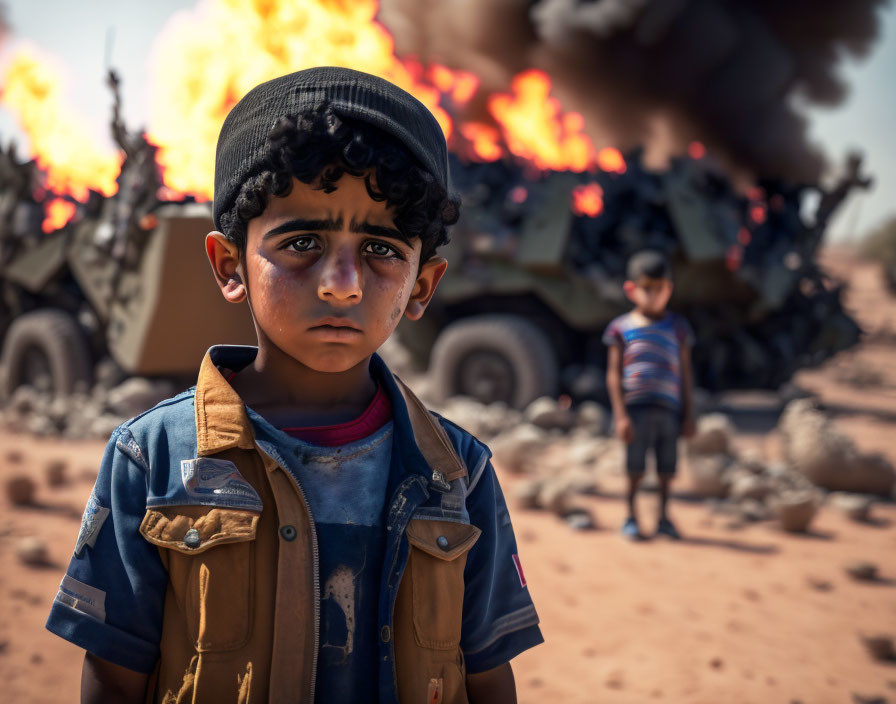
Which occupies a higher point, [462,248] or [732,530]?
[462,248]

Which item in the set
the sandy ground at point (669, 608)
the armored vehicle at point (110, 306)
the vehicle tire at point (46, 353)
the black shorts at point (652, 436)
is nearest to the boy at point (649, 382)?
the black shorts at point (652, 436)

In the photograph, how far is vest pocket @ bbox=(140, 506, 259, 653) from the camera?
3.63 feet

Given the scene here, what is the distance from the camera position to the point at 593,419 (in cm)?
761

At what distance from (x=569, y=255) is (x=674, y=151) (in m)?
5.72

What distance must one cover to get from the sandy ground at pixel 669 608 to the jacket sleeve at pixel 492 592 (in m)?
1.74

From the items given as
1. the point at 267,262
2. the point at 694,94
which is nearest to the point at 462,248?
the point at 694,94

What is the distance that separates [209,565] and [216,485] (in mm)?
112

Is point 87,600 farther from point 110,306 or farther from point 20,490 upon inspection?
point 110,306

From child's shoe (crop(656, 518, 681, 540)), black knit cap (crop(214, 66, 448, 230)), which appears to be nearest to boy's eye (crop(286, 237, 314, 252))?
black knit cap (crop(214, 66, 448, 230))

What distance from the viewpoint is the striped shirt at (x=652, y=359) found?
15.3ft

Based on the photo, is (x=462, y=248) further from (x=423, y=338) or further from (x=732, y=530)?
(x=732, y=530)

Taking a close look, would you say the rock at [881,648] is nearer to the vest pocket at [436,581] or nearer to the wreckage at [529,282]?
the vest pocket at [436,581]

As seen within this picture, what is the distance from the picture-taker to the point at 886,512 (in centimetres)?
554

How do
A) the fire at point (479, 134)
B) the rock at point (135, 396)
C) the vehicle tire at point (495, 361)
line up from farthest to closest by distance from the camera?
the fire at point (479, 134), the vehicle tire at point (495, 361), the rock at point (135, 396)
